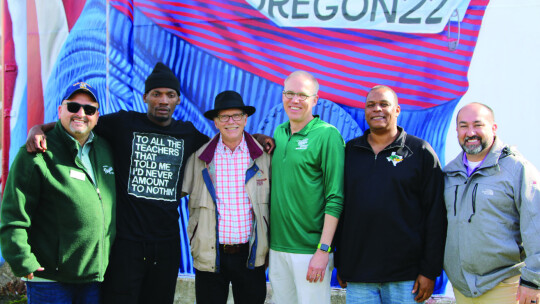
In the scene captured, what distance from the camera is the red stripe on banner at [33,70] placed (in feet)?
16.2

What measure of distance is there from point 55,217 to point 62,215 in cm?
6

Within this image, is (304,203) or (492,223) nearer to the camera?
(492,223)

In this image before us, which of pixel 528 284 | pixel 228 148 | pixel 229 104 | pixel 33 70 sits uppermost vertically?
pixel 33 70

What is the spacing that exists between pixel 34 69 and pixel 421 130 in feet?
14.2

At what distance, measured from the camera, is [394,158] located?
2.83m

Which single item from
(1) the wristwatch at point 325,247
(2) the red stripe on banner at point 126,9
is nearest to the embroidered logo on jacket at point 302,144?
(1) the wristwatch at point 325,247

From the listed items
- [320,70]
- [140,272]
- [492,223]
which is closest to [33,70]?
[140,272]

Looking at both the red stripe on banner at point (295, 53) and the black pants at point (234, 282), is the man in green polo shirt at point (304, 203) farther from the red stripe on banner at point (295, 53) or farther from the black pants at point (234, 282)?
the red stripe on banner at point (295, 53)

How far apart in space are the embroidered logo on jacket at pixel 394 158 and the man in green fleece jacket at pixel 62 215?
1.94 m

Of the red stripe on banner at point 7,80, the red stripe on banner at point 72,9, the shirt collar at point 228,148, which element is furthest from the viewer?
the red stripe on banner at point 7,80

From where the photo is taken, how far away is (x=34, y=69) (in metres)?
4.95

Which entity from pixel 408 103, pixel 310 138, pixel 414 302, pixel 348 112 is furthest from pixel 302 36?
pixel 414 302

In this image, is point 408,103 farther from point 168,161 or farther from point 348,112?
point 168,161

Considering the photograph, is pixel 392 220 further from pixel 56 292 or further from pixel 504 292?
pixel 56 292
